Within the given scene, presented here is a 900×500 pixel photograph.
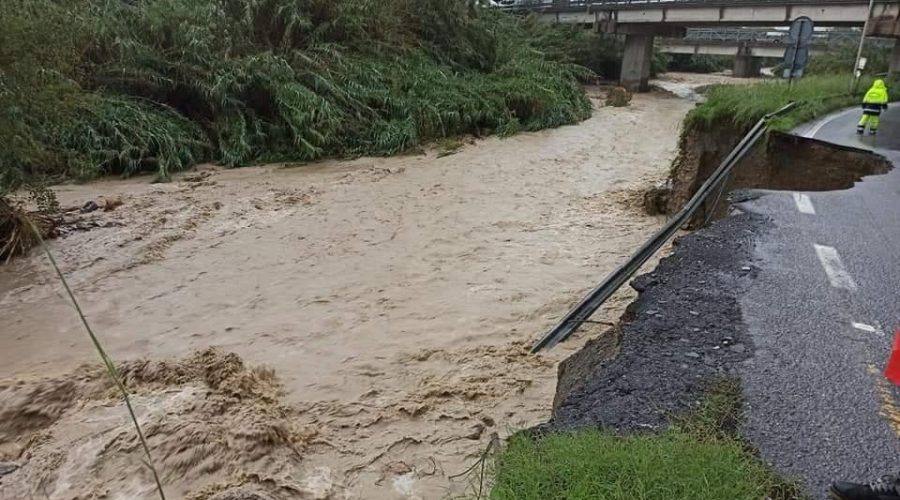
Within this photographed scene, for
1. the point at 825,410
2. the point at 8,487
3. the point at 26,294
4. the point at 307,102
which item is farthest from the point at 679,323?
the point at 307,102

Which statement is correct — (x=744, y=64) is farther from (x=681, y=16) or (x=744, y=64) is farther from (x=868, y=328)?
(x=868, y=328)

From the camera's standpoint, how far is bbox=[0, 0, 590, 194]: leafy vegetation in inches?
527

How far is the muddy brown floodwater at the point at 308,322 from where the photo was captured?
14.1ft

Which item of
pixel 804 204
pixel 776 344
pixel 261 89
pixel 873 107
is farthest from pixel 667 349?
pixel 261 89

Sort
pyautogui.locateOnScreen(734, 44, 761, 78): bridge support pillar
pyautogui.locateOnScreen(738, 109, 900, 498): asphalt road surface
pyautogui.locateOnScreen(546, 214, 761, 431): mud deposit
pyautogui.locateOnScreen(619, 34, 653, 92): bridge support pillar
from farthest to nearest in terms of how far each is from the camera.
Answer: pyautogui.locateOnScreen(734, 44, 761, 78): bridge support pillar < pyautogui.locateOnScreen(619, 34, 653, 92): bridge support pillar < pyautogui.locateOnScreen(546, 214, 761, 431): mud deposit < pyautogui.locateOnScreen(738, 109, 900, 498): asphalt road surface

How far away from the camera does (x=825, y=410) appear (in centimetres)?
316

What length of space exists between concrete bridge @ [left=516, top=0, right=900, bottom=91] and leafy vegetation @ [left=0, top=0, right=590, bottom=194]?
11.2m

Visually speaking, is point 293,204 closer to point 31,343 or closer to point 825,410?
point 31,343

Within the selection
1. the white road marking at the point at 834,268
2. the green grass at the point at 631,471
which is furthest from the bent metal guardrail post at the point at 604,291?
the green grass at the point at 631,471

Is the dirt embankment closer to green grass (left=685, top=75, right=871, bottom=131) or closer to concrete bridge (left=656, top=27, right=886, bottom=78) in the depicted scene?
green grass (left=685, top=75, right=871, bottom=131)

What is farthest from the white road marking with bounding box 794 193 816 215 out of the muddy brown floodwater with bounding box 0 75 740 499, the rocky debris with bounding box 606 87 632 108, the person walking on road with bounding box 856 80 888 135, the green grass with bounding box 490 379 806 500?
the rocky debris with bounding box 606 87 632 108

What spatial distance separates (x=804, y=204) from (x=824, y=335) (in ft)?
11.4

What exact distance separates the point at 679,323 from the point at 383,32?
17.6 metres

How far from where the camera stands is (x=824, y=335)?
3980 millimetres
